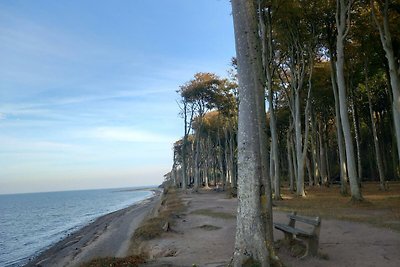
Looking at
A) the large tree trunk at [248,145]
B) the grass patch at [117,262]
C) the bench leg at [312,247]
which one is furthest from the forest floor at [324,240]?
the large tree trunk at [248,145]

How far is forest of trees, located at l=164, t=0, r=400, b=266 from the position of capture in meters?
7.65

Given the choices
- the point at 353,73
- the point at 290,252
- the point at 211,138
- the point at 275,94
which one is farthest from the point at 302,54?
the point at 211,138

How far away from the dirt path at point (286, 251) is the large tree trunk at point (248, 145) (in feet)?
4.01

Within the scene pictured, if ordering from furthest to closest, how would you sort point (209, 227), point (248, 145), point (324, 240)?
point (209, 227)
point (324, 240)
point (248, 145)

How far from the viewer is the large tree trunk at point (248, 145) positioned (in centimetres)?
734

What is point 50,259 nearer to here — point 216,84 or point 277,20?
point 277,20

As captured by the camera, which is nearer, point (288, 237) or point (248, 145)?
point (248, 145)

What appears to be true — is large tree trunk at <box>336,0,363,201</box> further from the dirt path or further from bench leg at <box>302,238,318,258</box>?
bench leg at <box>302,238,318,258</box>

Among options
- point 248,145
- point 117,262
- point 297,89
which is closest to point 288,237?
point 248,145

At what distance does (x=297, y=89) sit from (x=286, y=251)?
18.5 metres

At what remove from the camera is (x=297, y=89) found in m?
26.0

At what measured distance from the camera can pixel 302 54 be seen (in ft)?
82.6

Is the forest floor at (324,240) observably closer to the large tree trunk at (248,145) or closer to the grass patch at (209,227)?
the grass patch at (209,227)

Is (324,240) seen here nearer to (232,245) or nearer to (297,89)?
(232,245)
